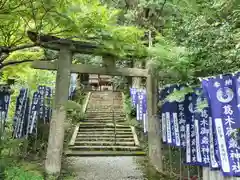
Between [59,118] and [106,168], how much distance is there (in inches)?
93.5

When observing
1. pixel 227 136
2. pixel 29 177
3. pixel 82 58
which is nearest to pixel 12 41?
pixel 29 177

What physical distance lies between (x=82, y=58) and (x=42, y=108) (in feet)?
33.1

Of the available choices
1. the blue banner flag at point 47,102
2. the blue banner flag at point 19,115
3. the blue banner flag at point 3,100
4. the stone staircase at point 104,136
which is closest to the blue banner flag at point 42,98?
the blue banner flag at point 47,102

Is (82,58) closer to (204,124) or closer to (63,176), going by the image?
(63,176)

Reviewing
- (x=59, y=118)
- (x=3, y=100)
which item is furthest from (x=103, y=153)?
(x=3, y=100)

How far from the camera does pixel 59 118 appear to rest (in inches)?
329

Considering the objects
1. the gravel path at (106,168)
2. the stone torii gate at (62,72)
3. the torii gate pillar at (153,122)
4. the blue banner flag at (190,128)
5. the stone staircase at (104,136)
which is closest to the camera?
the blue banner flag at (190,128)

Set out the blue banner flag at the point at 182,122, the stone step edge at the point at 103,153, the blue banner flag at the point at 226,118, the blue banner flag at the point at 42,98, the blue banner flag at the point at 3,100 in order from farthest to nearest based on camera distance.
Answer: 1. the stone step edge at the point at 103,153
2. the blue banner flag at the point at 42,98
3. the blue banner flag at the point at 3,100
4. the blue banner flag at the point at 182,122
5. the blue banner flag at the point at 226,118

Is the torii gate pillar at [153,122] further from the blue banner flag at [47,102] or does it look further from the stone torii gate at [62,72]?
the blue banner flag at [47,102]

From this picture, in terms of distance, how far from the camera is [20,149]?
10.2 meters

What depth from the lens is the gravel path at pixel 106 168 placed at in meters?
8.59

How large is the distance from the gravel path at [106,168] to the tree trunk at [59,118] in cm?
85

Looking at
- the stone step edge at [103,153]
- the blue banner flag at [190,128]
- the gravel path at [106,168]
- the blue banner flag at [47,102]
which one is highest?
the blue banner flag at [47,102]

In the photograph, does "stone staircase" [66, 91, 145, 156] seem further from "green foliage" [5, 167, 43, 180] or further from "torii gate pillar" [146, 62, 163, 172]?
"green foliage" [5, 167, 43, 180]
